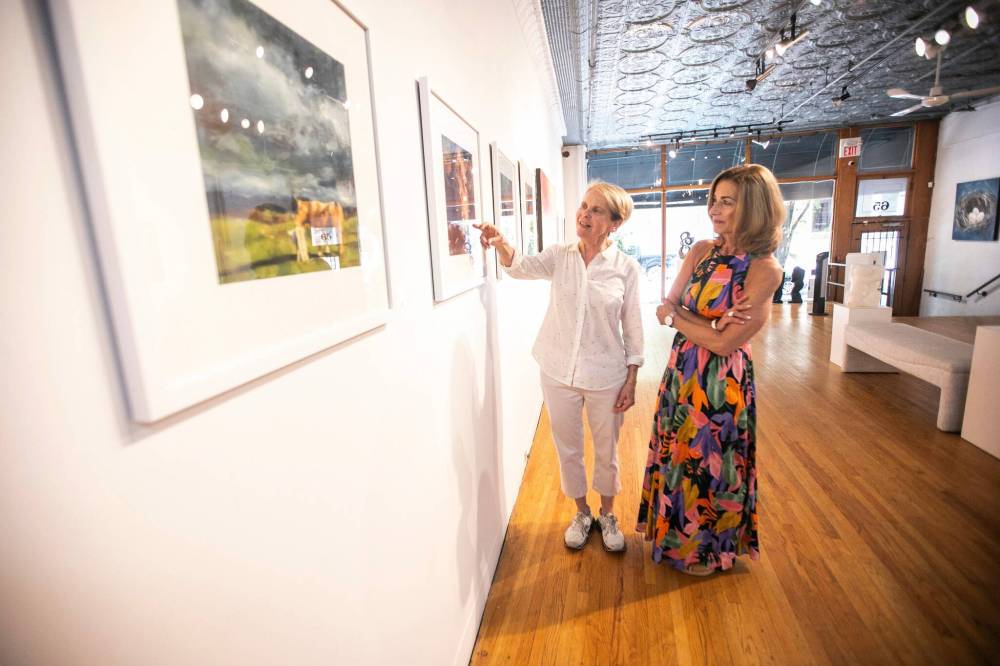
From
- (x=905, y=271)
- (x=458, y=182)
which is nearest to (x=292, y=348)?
(x=458, y=182)

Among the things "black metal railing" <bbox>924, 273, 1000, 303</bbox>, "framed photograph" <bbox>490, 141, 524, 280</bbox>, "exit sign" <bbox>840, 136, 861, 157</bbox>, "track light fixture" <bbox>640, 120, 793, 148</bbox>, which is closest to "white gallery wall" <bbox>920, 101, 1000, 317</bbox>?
"black metal railing" <bbox>924, 273, 1000, 303</bbox>

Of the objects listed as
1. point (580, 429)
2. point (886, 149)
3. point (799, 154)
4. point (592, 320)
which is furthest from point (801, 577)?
point (886, 149)

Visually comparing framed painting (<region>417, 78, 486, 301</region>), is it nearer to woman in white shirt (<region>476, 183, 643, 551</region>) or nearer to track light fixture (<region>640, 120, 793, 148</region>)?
woman in white shirt (<region>476, 183, 643, 551</region>)

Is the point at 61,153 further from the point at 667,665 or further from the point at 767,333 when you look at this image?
→ the point at 767,333

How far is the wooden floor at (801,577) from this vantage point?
1796 mm

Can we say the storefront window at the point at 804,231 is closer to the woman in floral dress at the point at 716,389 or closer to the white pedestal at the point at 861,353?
the white pedestal at the point at 861,353

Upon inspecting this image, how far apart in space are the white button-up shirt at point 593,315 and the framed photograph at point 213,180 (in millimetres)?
1336

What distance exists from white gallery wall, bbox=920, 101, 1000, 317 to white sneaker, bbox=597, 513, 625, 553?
372 inches

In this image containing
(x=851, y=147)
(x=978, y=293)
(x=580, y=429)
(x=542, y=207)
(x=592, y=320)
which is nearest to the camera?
(x=592, y=320)

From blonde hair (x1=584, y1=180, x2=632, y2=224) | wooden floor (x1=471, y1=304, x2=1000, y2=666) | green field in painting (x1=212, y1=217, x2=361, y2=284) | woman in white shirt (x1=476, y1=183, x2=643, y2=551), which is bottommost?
wooden floor (x1=471, y1=304, x2=1000, y2=666)

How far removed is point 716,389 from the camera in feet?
6.52

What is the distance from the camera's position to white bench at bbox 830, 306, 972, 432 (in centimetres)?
355

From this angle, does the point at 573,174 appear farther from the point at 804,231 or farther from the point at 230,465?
the point at 230,465

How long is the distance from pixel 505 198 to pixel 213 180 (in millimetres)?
2074
